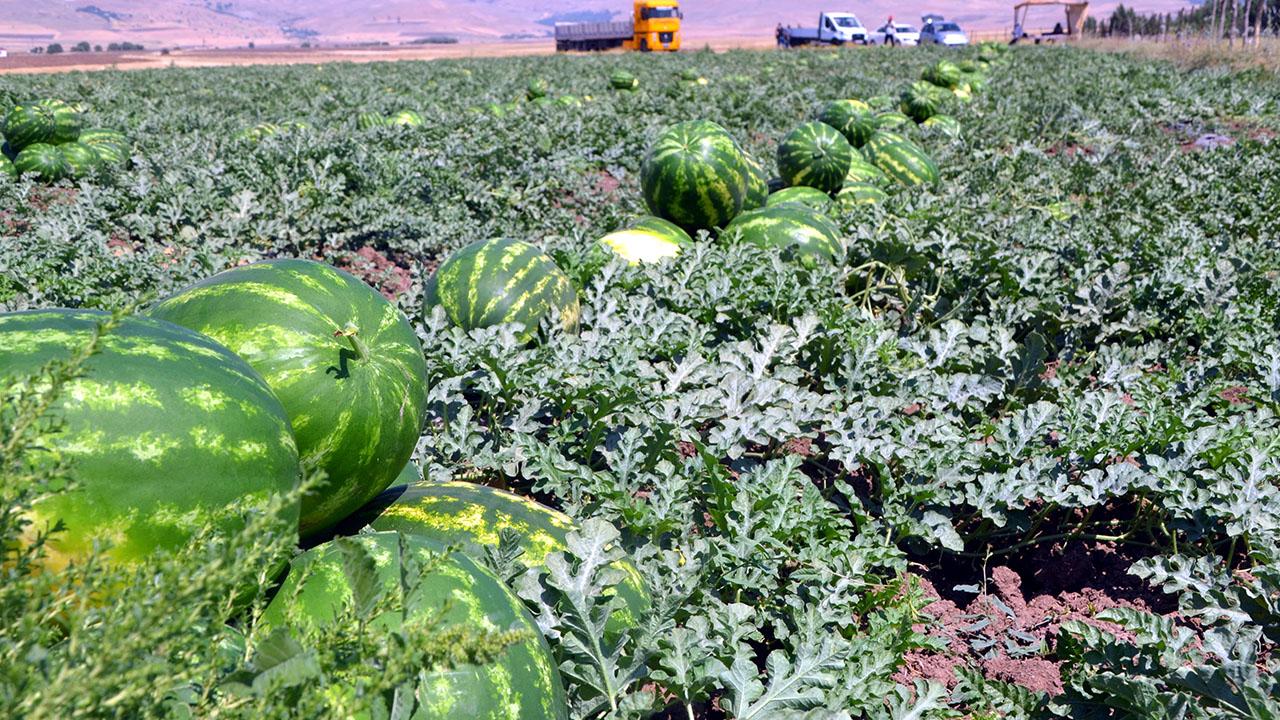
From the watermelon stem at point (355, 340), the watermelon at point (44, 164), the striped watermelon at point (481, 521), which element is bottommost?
the striped watermelon at point (481, 521)

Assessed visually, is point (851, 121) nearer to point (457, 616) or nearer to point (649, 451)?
point (649, 451)

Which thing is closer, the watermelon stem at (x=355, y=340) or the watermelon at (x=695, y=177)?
the watermelon stem at (x=355, y=340)

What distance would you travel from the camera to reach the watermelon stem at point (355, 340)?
2316mm

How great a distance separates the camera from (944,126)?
37.3ft

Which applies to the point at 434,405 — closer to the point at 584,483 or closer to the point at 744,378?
the point at 584,483

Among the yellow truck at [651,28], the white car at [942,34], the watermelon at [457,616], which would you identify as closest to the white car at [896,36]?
the white car at [942,34]

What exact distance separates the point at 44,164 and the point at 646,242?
6.44 m

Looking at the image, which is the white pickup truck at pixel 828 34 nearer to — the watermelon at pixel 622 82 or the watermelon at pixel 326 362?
the watermelon at pixel 622 82

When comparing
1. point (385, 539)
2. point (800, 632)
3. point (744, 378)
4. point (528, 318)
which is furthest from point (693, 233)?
point (385, 539)

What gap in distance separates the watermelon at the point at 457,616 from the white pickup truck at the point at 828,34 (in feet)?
166

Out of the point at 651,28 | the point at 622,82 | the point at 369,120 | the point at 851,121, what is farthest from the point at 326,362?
the point at 651,28

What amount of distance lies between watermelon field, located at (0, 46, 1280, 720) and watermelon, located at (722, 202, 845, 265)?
32 millimetres

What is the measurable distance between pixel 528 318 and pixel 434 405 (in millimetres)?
942

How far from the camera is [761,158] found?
32.9 ft
